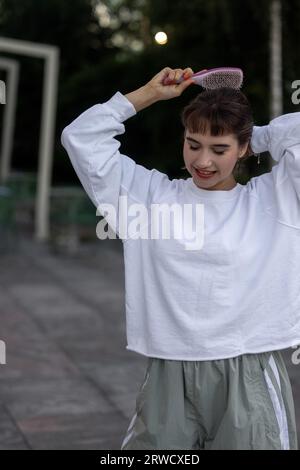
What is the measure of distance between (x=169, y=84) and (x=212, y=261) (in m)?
0.46

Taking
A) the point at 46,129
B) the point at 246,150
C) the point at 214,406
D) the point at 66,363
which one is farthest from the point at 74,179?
the point at 214,406

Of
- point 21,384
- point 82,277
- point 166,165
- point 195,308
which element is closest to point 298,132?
point 195,308

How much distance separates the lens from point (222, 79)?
1.90m

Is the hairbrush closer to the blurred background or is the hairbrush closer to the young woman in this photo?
the young woman

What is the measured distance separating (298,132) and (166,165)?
10.9 m

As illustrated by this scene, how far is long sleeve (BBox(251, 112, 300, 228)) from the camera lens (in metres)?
1.87

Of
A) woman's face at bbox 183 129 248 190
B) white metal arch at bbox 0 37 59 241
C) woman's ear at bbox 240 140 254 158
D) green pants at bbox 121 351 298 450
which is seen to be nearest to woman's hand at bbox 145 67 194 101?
woman's face at bbox 183 129 248 190

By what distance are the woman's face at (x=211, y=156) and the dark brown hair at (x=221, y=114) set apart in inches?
0.6

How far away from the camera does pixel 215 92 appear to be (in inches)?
73.5

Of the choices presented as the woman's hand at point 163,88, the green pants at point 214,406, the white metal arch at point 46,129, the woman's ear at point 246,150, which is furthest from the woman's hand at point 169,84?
the white metal arch at point 46,129

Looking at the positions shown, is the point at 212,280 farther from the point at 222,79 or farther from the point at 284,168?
the point at 222,79

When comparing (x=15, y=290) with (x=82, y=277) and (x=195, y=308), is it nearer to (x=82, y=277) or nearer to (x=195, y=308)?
(x=82, y=277)

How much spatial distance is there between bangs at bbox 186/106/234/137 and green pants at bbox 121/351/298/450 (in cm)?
55

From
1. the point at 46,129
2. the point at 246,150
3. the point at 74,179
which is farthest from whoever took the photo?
the point at 74,179
